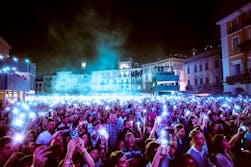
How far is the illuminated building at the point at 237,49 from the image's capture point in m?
28.9

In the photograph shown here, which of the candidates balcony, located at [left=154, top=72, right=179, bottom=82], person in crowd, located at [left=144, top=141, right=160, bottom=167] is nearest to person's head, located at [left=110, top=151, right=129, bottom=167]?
person in crowd, located at [left=144, top=141, right=160, bottom=167]

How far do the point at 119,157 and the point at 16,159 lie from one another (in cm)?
222

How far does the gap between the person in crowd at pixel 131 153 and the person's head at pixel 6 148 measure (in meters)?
2.70

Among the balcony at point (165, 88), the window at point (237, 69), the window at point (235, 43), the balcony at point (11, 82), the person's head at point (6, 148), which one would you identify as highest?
the window at point (235, 43)

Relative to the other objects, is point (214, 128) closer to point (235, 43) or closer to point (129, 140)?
point (129, 140)

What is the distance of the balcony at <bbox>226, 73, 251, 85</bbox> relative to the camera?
28.2 m

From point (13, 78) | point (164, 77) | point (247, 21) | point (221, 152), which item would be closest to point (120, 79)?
point (164, 77)

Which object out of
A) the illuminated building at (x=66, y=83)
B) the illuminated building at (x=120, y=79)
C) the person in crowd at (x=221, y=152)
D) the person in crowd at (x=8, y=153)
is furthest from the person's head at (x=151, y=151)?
the illuminated building at (x=66, y=83)

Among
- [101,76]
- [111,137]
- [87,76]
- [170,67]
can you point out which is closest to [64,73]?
[87,76]

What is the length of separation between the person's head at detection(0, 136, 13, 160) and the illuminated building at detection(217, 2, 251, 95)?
2960 cm

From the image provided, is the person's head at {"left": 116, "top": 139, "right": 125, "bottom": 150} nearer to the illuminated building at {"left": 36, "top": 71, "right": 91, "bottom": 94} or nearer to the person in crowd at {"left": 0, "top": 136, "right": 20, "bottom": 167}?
the person in crowd at {"left": 0, "top": 136, "right": 20, "bottom": 167}

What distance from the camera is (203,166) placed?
15.5ft

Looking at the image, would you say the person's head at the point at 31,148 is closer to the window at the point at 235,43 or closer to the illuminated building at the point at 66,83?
the window at the point at 235,43

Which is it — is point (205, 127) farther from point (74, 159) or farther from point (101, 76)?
point (101, 76)
